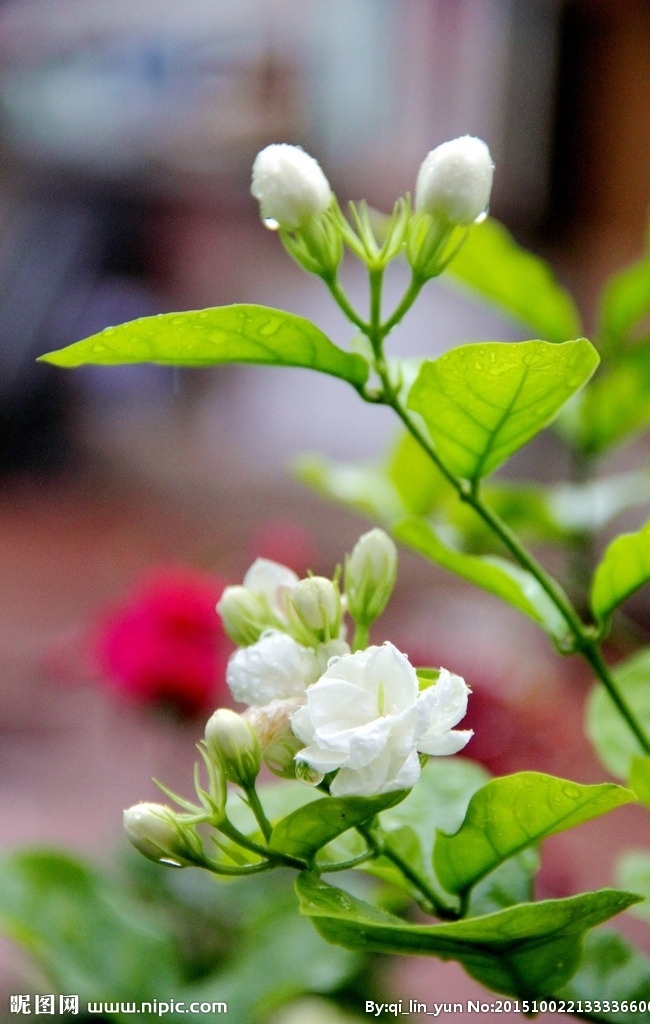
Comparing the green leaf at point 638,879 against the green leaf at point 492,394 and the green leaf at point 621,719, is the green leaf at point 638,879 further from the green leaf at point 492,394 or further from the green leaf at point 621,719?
the green leaf at point 492,394

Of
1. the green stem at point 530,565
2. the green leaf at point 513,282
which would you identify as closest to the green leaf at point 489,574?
the green stem at point 530,565

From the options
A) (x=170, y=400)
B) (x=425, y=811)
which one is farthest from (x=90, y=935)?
(x=170, y=400)

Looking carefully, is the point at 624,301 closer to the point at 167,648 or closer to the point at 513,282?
the point at 513,282

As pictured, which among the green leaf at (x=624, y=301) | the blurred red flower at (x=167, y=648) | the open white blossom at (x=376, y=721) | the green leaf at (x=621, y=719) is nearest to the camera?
the open white blossom at (x=376, y=721)

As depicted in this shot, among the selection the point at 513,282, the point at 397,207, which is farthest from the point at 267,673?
the point at 513,282

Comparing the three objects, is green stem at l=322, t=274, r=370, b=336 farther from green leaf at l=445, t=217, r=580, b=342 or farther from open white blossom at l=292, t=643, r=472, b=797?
green leaf at l=445, t=217, r=580, b=342
